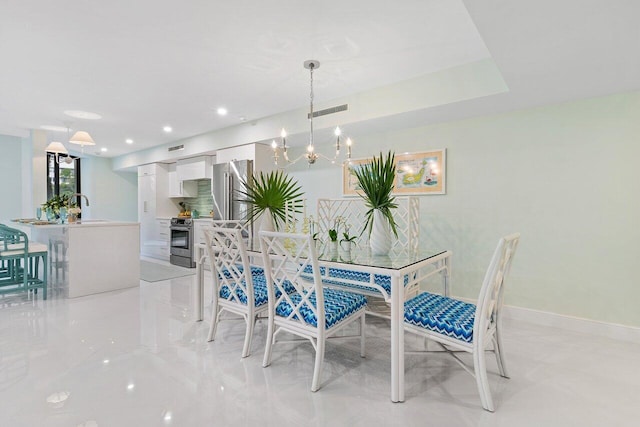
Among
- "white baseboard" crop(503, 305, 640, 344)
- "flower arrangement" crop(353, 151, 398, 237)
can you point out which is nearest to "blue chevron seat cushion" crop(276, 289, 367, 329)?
"flower arrangement" crop(353, 151, 398, 237)

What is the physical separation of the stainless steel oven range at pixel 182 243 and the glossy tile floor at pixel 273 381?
2961 millimetres

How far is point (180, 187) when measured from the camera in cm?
680

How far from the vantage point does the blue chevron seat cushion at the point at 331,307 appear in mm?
2047

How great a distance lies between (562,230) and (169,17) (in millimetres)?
3839

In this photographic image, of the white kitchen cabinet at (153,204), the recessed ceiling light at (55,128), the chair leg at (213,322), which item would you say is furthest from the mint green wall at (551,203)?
the recessed ceiling light at (55,128)

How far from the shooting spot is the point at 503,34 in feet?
6.32

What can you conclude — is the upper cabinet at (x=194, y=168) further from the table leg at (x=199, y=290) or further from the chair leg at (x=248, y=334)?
the chair leg at (x=248, y=334)

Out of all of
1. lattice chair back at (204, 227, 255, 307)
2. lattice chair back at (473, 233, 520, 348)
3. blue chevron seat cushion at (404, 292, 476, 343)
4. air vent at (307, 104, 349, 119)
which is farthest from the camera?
air vent at (307, 104, 349, 119)

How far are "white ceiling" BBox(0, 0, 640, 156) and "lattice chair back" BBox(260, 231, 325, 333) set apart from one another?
1544 mm

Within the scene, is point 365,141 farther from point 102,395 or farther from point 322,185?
point 102,395

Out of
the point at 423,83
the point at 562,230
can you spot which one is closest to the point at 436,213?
the point at 562,230

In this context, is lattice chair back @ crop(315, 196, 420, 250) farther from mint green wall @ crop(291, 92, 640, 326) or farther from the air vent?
the air vent

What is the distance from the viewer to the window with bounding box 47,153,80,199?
26.2 feet

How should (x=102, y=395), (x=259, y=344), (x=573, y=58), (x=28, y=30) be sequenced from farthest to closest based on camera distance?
(x=259, y=344), (x=28, y=30), (x=573, y=58), (x=102, y=395)
